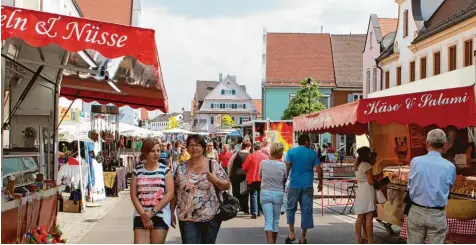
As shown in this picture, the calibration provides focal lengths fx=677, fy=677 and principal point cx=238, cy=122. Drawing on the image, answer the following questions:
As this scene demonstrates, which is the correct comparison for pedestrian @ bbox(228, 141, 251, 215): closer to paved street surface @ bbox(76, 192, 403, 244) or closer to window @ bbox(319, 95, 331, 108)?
paved street surface @ bbox(76, 192, 403, 244)

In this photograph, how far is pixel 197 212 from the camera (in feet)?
22.5

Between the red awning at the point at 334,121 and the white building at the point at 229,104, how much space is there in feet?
323

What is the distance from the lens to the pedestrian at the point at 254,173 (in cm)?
1481

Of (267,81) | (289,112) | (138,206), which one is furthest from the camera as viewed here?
(267,81)

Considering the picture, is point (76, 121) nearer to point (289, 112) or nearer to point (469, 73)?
point (469, 73)

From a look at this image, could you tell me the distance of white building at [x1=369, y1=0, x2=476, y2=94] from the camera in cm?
2856

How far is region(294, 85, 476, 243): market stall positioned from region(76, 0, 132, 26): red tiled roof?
55.8m

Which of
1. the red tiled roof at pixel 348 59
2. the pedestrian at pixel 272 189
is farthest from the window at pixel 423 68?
the red tiled roof at pixel 348 59

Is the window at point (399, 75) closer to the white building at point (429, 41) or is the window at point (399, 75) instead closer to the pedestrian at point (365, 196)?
the white building at point (429, 41)

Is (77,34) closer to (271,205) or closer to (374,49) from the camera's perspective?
(271,205)

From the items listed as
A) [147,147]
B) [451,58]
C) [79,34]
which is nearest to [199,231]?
[147,147]

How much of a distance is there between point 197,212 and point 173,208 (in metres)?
0.30

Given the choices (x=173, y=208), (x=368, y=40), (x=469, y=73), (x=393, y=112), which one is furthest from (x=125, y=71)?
(x=368, y=40)

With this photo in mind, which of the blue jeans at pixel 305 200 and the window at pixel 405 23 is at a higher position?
the window at pixel 405 23
